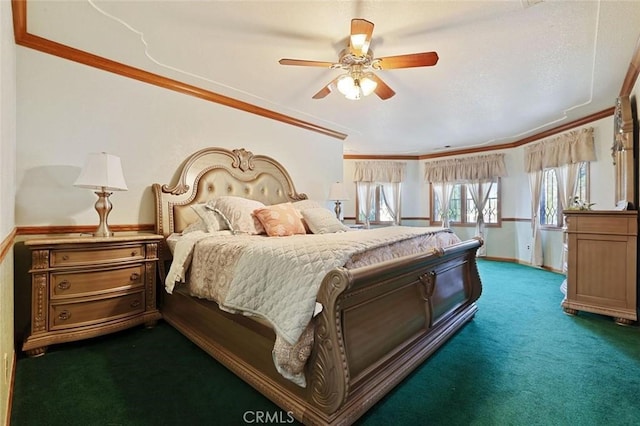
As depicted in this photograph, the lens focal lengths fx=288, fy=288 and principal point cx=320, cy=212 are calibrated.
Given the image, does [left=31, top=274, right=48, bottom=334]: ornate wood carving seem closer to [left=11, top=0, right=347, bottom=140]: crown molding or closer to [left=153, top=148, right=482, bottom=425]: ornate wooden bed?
[left=153, top=148, right=482, bottom=425]: ornate wooden bed

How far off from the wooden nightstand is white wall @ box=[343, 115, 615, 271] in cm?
501

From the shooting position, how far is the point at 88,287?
2145mm

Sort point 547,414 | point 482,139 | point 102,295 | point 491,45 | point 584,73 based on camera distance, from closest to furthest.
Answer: point 547,414 → point 102,295 → point 491,45 → point 584,73 → point 482,139

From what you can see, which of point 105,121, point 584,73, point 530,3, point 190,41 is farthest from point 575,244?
point 105,121

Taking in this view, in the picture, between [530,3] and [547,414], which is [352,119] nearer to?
[530,3]

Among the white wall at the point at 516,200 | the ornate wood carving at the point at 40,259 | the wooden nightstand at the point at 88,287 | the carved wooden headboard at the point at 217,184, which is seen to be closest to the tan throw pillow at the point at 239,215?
the carved wooden headboard at the point at 217,184

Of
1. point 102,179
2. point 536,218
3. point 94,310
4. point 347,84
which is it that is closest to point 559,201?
point 536,218

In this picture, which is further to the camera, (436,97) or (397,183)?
(397,183)

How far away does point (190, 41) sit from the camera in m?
2.33

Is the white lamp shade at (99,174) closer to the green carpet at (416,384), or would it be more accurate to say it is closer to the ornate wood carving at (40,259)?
the ornate wood carving at (40,259)

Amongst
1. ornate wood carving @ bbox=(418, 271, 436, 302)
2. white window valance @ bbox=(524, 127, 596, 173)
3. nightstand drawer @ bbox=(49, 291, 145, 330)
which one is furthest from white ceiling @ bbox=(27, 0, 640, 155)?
nightstand drawer @ bbox=(49, 291, 145, 330)

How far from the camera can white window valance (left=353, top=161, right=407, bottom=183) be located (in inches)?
269

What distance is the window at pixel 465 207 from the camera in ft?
19.7

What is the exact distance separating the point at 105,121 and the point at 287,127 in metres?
2.18
